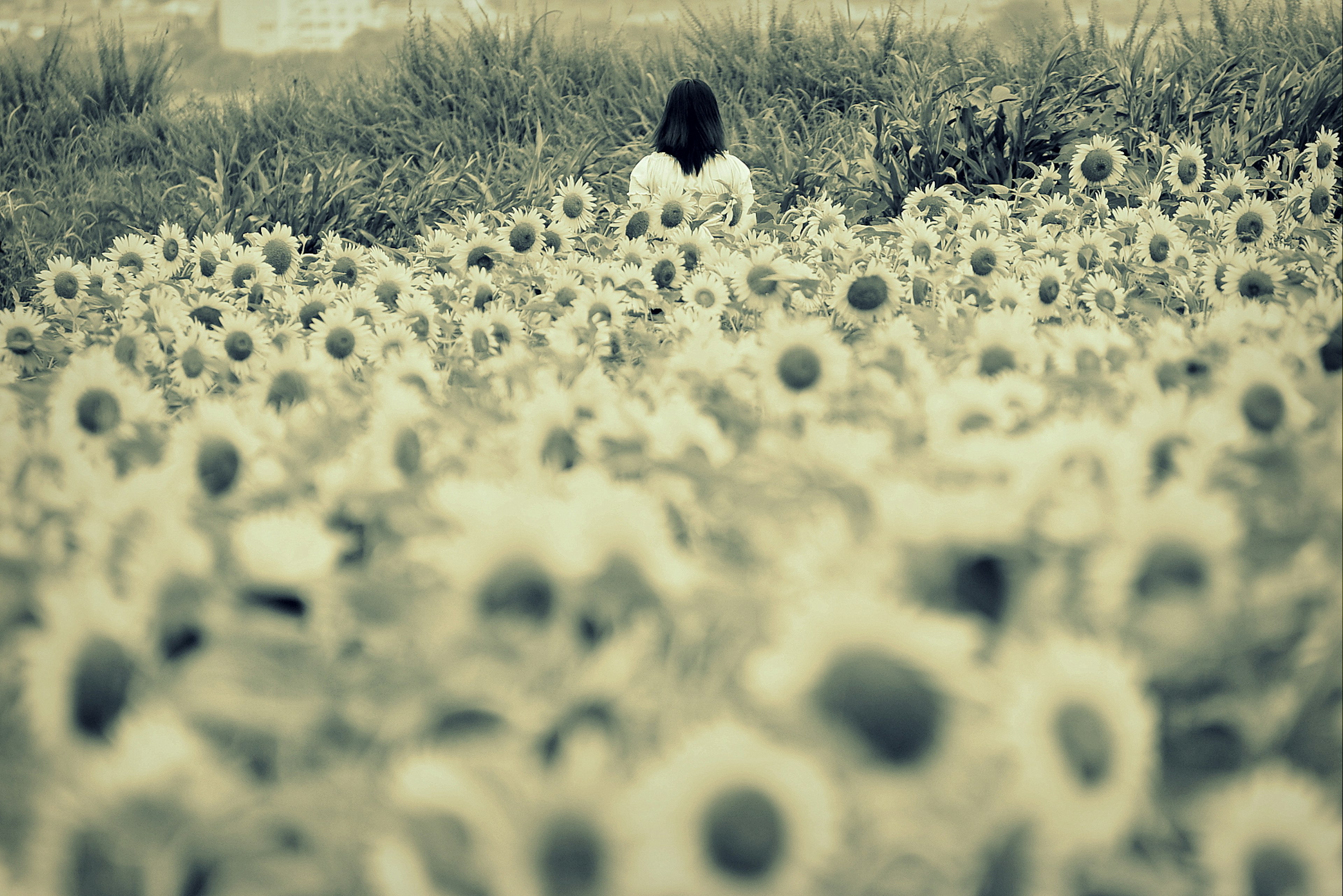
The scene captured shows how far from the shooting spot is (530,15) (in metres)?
7.05

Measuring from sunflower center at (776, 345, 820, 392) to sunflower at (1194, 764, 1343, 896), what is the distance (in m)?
0.48

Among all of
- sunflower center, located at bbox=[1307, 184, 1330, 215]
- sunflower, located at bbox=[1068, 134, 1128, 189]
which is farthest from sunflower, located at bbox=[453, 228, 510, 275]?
sunflower, located at bbox=[1068, 134, 1128, 189]

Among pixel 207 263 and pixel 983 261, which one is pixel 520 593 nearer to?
pixel 983 261

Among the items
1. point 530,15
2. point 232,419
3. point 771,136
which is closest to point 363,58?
point 530,15

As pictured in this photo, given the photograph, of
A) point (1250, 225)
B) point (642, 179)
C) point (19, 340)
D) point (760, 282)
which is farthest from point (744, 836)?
point (642, 179)

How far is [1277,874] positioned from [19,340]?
5.69 ft

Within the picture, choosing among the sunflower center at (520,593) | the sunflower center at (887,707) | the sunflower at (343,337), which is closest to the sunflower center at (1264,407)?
the sunflower center at (887,707)

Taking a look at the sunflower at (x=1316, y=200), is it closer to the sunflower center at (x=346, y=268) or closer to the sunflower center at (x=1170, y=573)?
the sunflower center at (x=1170, y=573)

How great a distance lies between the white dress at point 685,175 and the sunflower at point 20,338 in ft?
7.20

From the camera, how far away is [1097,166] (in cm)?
332

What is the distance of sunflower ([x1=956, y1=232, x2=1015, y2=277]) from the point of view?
6.57ft

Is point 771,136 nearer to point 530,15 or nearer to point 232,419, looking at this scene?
point 530,15

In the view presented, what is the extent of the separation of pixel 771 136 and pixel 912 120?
4.38 feet

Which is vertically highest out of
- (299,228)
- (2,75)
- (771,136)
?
(2,75)
